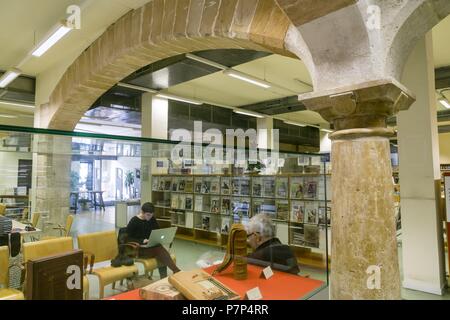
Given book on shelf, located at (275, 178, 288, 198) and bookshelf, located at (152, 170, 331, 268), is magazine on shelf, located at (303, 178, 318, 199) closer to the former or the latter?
bookshelf, located at (152, 170, 331, 268)

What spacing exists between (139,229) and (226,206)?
3.18 feet

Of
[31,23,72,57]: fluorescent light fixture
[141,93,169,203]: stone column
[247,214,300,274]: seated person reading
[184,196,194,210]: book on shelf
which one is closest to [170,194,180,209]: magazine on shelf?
[184,196,194,210]: book on shelf

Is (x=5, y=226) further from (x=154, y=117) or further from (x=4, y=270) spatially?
(x=154, y=117)

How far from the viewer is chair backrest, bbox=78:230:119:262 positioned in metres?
1.59

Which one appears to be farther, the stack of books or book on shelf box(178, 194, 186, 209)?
book on shelf box(178, 194, 186, 209)

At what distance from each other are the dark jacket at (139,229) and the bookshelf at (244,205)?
0.30 feet

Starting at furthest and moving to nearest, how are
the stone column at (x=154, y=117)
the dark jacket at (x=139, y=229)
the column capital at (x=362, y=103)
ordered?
the stone column at (x=154, y=117)
the dark jacket at (x=139, y=229)
the column capital at (x=362, y=103)

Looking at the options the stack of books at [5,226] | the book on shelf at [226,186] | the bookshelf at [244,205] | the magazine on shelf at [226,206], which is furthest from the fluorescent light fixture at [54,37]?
the magazine on shelf at [226,206]

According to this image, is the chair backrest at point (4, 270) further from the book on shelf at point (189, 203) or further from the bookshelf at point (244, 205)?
the book on shelf at point (189, 203)

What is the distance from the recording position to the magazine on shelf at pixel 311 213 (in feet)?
9.54

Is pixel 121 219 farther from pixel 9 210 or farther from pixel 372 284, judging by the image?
pixel 372 284

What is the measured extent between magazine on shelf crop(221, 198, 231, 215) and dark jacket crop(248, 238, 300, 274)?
457mm

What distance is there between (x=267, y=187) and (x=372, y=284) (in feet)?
4.74
